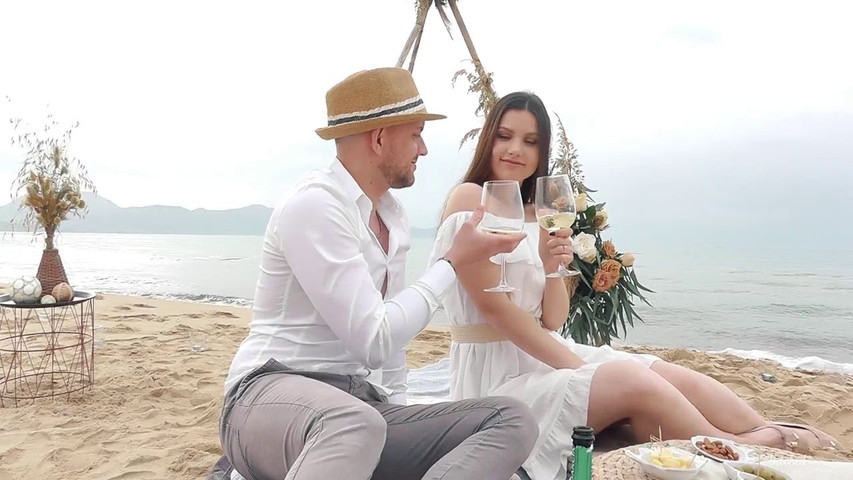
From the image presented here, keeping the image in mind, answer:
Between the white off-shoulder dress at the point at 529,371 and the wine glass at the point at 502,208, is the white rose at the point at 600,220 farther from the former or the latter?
the wine glass at the point at 502,208

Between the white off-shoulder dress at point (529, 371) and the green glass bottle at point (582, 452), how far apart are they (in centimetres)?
97

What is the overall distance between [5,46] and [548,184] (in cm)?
1013

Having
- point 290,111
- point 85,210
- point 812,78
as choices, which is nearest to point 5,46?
point 290,111

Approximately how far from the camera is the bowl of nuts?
1816mm

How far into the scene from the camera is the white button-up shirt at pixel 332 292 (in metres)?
1.79

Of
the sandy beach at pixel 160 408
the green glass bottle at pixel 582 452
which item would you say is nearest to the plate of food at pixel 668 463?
the green glass bottle at pixel 582 452

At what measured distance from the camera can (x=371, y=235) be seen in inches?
84.7

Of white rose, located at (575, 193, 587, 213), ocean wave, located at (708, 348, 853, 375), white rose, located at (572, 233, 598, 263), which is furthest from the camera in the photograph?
ocean wave, located at (708, 348, 853, 375)

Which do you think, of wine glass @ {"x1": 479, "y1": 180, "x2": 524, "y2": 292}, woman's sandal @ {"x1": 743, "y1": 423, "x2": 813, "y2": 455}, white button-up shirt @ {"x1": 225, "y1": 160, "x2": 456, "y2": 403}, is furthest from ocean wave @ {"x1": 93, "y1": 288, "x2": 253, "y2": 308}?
wine glass @ {"x1": 479, "y1": 180, "x2": 524, "y2": 292}

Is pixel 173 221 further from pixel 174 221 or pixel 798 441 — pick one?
pixel 798 441

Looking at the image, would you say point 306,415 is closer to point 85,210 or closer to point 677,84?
point 85,210

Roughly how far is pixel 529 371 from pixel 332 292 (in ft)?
4.58

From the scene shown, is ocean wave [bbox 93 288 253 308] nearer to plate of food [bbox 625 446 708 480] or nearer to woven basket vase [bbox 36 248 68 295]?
woven basket vase [bbox 36 248 68 295]

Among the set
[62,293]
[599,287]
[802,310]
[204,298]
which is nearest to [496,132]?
[599,287]
